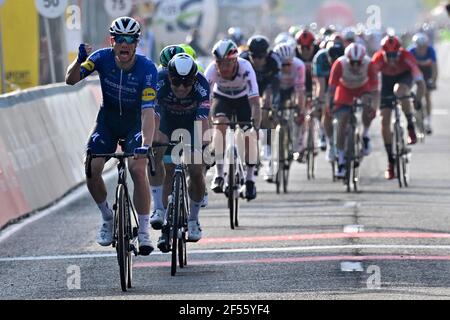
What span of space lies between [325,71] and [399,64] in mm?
1730

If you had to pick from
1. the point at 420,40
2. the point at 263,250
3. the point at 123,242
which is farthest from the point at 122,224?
the point at 420,40

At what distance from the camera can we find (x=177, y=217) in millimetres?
12648

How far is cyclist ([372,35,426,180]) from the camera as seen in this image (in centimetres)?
2105

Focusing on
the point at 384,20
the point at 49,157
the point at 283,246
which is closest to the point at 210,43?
the point at 49,157

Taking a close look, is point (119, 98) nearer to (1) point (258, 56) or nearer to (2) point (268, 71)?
(1) point (258, 56)

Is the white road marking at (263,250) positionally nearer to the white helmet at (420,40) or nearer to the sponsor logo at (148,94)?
the sponsor logo at (148,94)

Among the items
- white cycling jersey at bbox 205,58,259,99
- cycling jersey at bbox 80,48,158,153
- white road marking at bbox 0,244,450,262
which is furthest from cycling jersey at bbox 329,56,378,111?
cycling jersey at bbox 80,48,158,153

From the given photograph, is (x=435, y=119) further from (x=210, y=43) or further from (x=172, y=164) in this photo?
(x=172, y=164)

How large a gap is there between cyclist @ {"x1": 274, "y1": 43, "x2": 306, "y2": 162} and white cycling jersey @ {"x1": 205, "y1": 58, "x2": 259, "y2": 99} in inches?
146

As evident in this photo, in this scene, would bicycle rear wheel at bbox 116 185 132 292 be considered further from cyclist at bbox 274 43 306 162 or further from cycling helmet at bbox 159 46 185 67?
cyclist at bbox 274 43 306 162

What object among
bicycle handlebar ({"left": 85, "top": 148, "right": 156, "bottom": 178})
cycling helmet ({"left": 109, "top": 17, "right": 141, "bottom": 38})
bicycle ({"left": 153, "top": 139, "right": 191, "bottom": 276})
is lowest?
bicycle ({"left": 153, "top": 139, "right": 191, "bottom": 276})

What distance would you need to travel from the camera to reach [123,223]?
11742 mm

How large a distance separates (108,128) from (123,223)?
1.00 m

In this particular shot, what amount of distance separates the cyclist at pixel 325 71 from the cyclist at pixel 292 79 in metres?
0.44
